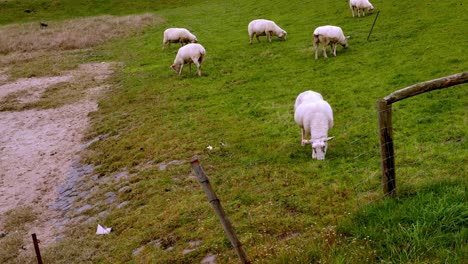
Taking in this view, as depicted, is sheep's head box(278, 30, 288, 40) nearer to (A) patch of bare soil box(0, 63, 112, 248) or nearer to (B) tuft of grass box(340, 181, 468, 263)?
(A) patch of bare soil box(0, 63, 112, 248)

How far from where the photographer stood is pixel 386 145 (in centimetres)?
674

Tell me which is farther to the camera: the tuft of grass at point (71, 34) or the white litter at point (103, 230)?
the tuft of grass at point (71, 34)

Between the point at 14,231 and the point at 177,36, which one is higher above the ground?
the point at 177,36

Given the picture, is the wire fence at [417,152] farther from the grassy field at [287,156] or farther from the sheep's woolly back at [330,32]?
the sheep's woolly back at [330,32]

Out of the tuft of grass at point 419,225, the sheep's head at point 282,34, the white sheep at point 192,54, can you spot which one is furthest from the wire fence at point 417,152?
the sheep's head at point 282,34

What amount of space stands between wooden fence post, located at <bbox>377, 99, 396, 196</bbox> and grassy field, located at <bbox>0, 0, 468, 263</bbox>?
0.26 metres

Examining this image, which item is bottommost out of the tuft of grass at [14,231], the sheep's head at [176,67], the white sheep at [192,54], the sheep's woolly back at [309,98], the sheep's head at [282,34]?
the tuft of grass at [14,231]

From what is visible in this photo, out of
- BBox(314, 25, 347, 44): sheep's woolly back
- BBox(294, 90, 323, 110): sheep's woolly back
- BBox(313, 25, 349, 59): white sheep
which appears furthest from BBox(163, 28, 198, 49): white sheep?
BBox(294, 90, 323, 110): sheep's woolly back

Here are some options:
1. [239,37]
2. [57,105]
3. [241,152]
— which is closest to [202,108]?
[241,152]

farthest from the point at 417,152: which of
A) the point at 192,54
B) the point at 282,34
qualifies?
the point at 282,34

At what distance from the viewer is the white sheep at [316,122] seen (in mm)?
10859

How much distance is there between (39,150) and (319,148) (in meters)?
10.9

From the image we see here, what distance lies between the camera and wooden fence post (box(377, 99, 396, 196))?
662 centimetres

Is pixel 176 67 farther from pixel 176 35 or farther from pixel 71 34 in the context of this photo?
pixel 71 34
